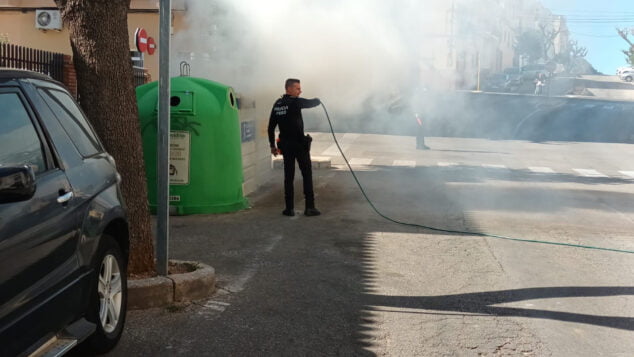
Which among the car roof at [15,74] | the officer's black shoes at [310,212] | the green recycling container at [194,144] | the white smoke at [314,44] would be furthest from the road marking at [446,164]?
the car roof at [15,74]

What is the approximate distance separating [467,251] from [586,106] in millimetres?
34515

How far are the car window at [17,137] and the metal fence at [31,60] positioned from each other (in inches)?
208

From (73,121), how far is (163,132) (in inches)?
47.3

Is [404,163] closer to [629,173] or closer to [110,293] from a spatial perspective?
[629,173]

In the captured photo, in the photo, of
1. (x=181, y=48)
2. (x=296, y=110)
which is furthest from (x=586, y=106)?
(x=296, y=110)

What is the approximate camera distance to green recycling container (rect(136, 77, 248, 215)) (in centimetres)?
909

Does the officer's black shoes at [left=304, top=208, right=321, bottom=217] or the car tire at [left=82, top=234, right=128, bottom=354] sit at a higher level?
the car tire at [left=82, top=234, right=128, bottom=354]

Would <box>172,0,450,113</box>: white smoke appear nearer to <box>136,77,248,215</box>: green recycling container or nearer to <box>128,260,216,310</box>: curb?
<box>136,77,248,215</box>: green recycling container

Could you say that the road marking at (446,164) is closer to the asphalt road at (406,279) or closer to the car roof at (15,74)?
the asphalt road at (406,279)

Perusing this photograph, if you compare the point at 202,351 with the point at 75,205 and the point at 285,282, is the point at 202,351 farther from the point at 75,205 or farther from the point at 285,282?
the point at 285,282

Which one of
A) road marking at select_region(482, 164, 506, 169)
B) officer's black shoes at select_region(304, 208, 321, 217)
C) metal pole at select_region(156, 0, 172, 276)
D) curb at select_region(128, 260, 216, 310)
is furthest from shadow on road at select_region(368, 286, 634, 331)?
road marking at select_region(482, 164, 506, 169)

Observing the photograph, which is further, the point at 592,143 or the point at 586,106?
the point at 586,106

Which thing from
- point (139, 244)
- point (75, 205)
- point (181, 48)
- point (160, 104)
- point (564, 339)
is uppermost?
point (181, 48)

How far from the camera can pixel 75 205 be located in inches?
150
